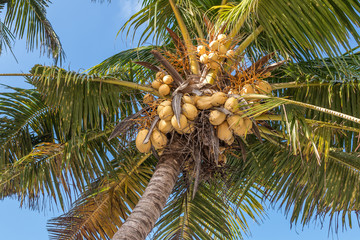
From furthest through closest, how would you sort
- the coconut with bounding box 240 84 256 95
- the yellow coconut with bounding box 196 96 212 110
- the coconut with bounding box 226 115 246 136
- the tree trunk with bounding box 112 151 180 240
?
the coconut with bounding box 240 84 256 95 → the yellow coconut with bounding box 196 96 212 110 → the coconut with bounding box 226 115 246 136 → the tree trunk with bounding box 112 151 180 240

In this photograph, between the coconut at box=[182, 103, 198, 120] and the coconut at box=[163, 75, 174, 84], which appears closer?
the coconut at box=[182, 103, 198, 120]

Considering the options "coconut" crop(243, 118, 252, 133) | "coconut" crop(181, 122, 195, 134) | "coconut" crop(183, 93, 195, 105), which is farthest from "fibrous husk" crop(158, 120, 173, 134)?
"coconut" crop(243, 118, 252, 133)

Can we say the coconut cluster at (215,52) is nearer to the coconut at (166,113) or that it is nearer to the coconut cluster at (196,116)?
the coconut cluster at (196,116)

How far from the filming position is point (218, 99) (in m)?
3.41

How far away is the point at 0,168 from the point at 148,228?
2.68 metres

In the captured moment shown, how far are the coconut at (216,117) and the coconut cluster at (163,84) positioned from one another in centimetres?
58

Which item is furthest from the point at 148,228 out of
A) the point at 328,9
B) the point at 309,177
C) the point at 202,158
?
the point at 328,9

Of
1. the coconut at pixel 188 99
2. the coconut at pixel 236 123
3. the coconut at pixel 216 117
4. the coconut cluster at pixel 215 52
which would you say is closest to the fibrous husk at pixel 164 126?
the coconut at pixel 188 99

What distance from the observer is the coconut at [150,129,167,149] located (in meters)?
3.50

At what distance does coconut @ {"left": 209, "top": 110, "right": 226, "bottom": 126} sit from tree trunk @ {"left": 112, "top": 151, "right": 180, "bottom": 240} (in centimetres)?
58

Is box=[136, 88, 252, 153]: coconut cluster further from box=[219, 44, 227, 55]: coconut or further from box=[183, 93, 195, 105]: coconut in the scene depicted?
box=[219, 44, 227, 55]: coconut

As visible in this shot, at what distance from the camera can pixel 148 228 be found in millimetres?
3113

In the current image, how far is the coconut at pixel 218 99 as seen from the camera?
11.2 feet

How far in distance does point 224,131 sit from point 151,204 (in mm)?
845
